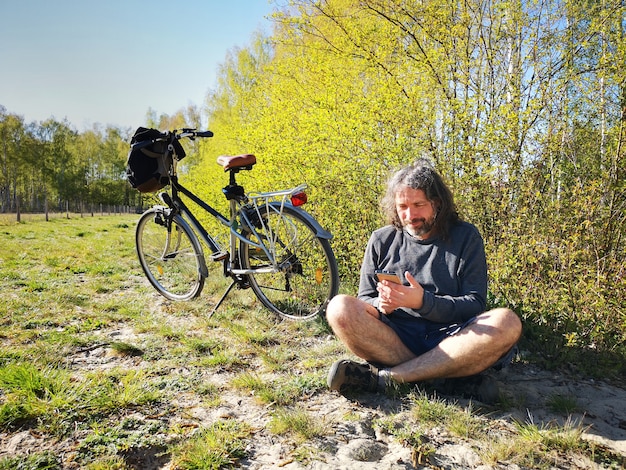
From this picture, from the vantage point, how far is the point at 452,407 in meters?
1.90

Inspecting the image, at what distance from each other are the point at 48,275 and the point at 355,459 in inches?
194

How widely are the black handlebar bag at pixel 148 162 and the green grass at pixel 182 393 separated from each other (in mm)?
1131

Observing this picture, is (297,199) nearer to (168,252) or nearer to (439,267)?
(439,267)

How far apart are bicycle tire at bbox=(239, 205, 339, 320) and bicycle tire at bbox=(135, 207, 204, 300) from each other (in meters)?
0.58

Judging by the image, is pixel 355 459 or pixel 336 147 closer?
pixel 355 459

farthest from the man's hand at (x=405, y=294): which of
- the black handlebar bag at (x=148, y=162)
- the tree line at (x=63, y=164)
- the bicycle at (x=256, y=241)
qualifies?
the tree line at (x=63, y=164)

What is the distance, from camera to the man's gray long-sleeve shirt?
2045 mm

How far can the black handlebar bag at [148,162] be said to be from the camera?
3.47 m

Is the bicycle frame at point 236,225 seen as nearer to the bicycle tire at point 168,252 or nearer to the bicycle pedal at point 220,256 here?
the bicycle pedal at point 220,256

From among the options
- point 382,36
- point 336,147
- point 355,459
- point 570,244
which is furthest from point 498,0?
point 355,459

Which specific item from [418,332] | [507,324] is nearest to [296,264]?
[418,332]

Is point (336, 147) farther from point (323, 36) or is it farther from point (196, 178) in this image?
point (196, 178)

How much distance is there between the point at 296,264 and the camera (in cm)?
329

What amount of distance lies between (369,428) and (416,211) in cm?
111
